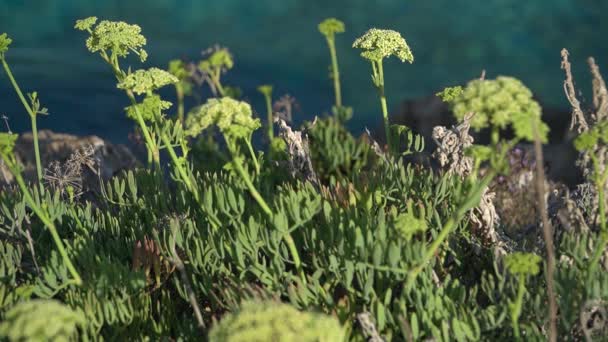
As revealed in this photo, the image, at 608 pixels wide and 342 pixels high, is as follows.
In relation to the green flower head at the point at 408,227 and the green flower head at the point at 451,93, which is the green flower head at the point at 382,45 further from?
the green flower head at the point at 408,227

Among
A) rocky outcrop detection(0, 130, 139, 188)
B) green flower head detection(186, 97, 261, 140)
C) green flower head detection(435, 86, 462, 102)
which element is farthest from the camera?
rocky outcrop detection(0, 130, 139, 188)

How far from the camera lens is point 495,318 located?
3.44 metres

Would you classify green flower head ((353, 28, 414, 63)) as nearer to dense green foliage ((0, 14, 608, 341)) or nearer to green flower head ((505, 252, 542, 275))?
dense green foliage ((0, 14, 608, 341))

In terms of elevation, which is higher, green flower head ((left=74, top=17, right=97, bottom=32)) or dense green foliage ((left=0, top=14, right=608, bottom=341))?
green flower head ((left=74, top=17, right=97, bottom=32))

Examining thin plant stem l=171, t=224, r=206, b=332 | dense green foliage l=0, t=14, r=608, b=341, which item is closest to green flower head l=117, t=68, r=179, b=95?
dense green foliage l=0, t=14, r=608, b=341

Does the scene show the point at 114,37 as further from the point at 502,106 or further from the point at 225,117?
the point at 502,106

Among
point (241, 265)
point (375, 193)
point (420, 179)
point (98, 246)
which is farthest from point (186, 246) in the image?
point (420, 179)

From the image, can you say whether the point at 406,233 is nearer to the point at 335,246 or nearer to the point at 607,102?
the point at 335,246

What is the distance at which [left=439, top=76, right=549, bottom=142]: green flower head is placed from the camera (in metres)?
2.81

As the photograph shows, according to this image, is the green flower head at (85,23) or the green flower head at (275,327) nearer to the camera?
the green flower head at (275,327)

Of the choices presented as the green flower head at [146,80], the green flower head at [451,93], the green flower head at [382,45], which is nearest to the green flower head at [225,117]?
the green flower head at [146,80]

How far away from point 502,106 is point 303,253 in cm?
159

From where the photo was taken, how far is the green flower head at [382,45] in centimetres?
407

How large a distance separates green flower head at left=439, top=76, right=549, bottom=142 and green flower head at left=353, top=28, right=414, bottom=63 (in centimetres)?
113
